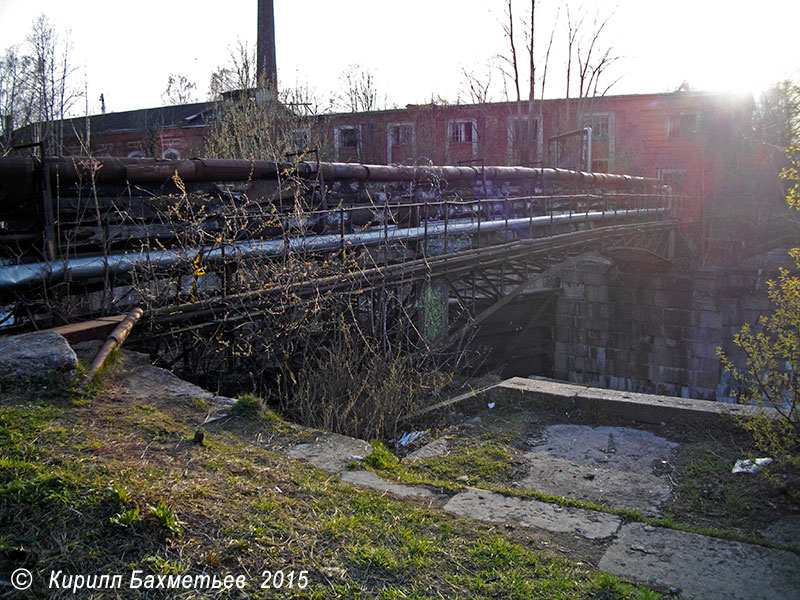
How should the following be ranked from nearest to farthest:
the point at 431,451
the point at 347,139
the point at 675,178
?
1. the point at 431,451
2. the point at 675,178
3. the point at 347,139

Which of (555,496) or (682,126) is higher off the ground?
(682,126)

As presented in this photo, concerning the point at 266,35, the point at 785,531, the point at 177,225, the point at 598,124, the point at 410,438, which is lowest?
the point at 410,438

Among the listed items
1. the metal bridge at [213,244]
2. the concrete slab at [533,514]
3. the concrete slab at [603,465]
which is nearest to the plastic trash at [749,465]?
the concrete slab at [603,465]

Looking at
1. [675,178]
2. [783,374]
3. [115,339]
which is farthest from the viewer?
[675,178]

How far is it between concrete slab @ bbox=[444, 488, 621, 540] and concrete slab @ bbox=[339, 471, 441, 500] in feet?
0.59

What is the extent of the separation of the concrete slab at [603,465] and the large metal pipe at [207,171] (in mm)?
4910

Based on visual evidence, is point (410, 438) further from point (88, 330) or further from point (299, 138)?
point (299, 138)

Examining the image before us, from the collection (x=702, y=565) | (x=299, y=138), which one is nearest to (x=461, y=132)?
(x=299, y=138)

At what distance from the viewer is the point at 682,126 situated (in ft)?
110

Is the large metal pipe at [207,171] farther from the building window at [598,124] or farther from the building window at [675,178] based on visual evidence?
the building window at [598,124]

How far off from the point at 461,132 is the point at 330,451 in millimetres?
32838

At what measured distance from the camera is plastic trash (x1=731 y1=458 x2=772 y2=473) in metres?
5.20

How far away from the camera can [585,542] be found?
3514 millimetres

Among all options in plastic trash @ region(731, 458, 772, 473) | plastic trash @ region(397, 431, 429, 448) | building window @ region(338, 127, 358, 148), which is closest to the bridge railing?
plastic trash @ region(397, 431, 429, 448)
